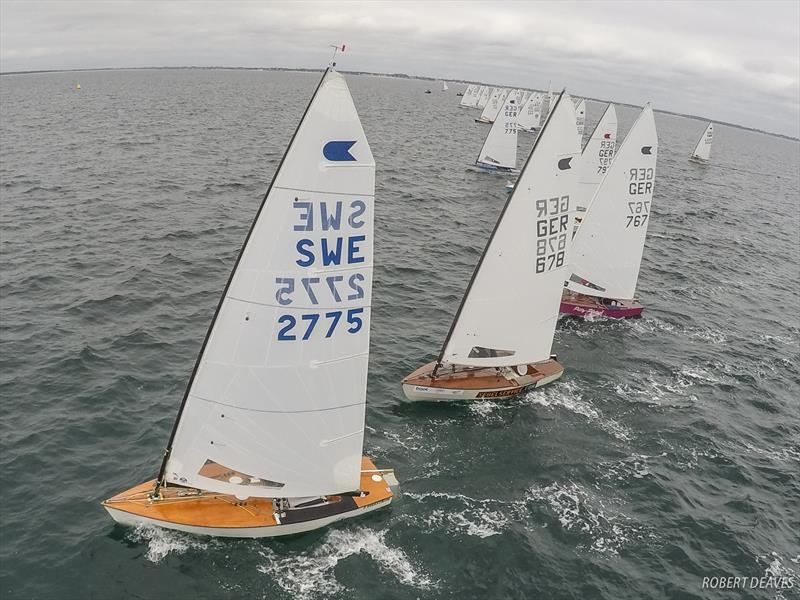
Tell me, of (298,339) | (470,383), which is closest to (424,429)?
(470,383)

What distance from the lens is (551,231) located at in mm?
21812

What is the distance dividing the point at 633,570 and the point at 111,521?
1599cm

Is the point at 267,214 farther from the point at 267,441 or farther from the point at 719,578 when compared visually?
the point at 719,578

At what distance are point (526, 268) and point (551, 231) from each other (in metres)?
1.82

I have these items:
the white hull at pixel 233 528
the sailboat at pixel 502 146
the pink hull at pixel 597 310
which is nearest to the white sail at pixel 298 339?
the white hull at pixel 233 528

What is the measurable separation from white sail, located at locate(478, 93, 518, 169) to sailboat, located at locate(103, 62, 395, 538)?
59054mm

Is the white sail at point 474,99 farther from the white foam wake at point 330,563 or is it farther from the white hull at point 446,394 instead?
the white foam wake at point 330,563

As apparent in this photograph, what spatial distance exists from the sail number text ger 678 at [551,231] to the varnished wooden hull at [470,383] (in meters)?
5.08

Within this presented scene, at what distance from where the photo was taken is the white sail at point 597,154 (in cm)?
3812

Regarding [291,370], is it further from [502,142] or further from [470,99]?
[470,99]

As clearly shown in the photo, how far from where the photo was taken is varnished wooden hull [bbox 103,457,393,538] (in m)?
14.8

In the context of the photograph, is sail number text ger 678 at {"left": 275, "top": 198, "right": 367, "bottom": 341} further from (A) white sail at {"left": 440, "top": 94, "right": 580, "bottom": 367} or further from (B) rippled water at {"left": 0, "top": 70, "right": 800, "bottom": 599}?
(A) white sail at {"left": 440, "top": 94, "right": 580, "bottom": 367}

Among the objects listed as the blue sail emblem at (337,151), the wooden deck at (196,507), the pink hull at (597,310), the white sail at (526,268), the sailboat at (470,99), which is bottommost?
the wooden deck at (196,507)

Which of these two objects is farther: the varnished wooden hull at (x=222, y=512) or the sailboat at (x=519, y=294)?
the sailboat at (x=519, y=294)
